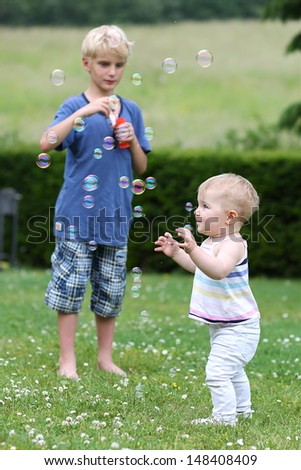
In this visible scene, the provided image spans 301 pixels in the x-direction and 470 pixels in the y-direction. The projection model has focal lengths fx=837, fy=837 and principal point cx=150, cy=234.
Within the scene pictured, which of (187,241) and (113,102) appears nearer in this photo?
(187,241)

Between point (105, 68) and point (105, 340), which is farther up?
point (105, 68)

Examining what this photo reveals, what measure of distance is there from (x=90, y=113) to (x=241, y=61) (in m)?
23.5

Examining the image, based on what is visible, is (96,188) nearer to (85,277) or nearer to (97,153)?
(97,153)

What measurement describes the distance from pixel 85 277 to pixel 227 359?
55.6 inches

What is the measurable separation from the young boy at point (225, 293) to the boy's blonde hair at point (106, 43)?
132 centimetres

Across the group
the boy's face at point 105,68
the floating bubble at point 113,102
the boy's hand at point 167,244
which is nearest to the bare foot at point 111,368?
the boy's hand at point 167,244

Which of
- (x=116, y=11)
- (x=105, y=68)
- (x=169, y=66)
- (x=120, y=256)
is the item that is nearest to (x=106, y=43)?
(x=105, y=68)

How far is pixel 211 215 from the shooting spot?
4.41 metres

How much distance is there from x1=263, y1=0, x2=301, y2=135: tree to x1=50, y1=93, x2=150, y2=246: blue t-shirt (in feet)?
24.7

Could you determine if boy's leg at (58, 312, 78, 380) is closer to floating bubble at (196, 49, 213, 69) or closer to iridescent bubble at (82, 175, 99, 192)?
iridescent bubble at (82, 175, 99, 192)

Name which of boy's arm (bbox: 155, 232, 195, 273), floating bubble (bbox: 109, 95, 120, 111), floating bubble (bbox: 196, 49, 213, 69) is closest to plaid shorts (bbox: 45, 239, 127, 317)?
floating bubble (bbox: 109, 95, 120, 111)

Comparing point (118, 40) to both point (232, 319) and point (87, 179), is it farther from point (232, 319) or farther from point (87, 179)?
point (232, 319)

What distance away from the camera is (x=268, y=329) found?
7738mm
